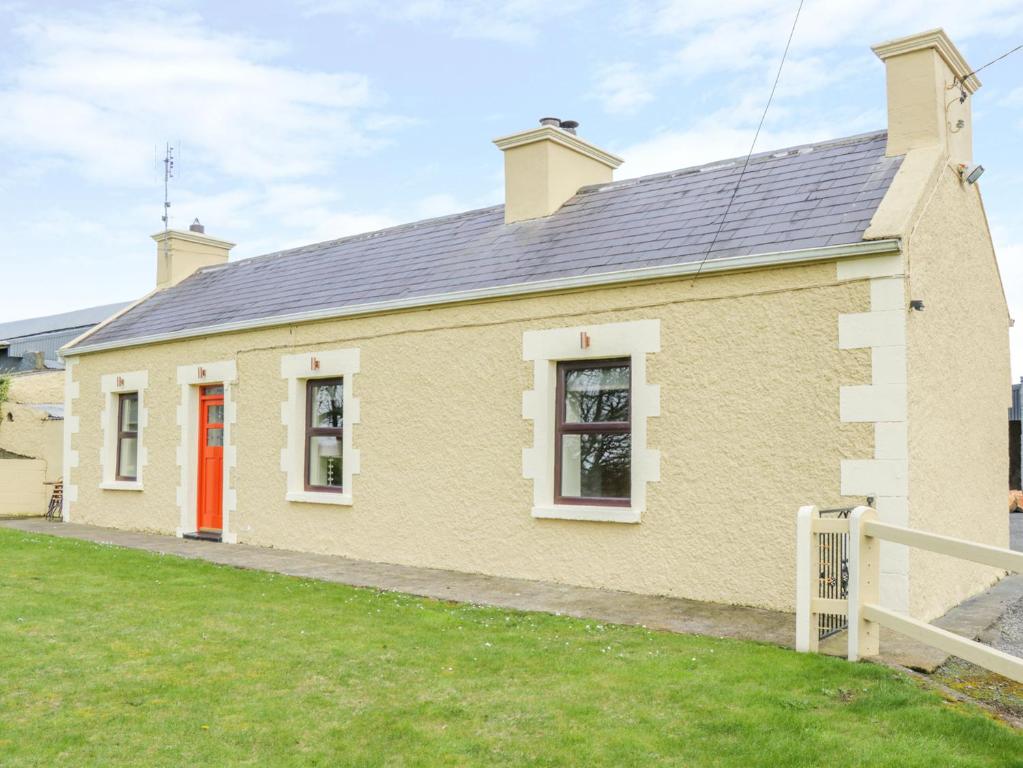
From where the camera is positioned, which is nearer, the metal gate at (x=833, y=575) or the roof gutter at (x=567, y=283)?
the metal gate at (x=833, y=575)

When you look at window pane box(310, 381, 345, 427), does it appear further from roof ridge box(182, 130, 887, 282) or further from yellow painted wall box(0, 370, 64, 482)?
yellow painted wall box(0, 370, 64, 482)

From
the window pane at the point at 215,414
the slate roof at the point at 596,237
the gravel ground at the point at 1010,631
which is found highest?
the slate roof at the point at 596,237

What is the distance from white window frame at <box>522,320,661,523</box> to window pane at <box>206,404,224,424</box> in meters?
5.66

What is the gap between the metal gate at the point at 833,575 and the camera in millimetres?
6242

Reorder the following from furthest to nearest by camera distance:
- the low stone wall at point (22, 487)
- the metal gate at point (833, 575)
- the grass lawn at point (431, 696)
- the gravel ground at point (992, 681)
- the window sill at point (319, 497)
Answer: the low stone wall at point (22, 487)
the window sill at point (319, 497)
the metal gate at point (833, 575)
the gravel ground at point (992, 681)
the grass lawn at point (431, 696)

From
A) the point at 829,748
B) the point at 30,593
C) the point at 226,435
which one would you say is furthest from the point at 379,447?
the point at 829,748

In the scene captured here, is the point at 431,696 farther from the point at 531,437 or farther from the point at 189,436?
the point at 189,436

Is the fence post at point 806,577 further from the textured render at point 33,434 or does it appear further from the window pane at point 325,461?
the textured render at point 33,434

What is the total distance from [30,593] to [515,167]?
7174mm

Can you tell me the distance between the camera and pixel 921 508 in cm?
725

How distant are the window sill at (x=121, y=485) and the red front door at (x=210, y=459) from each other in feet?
4.46

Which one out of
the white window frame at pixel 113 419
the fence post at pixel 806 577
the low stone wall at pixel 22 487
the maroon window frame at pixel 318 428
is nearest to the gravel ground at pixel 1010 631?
the fence post at pixel 806 577

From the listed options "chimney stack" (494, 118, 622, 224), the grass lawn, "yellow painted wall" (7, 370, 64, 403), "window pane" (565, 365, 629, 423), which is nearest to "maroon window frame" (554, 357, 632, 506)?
"window pane" (565, 365, 629, 423)

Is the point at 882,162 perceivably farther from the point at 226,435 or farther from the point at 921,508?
the point at 226,435
